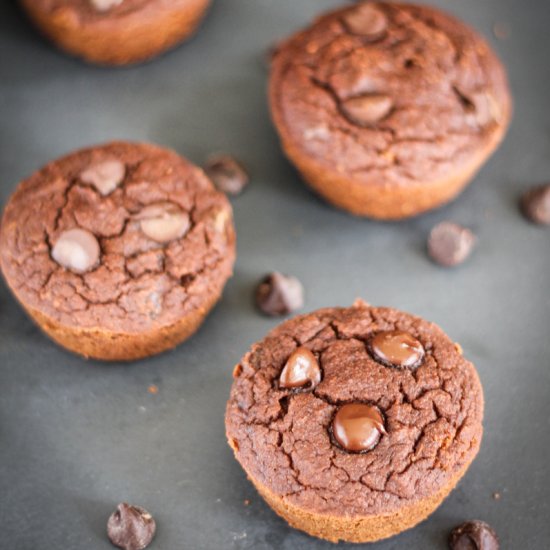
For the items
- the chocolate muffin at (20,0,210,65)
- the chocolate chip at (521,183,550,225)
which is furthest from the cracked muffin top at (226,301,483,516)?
the chocolate muffin at (20,0,210,65)

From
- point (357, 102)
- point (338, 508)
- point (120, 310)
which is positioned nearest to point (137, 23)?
point (357, 102)

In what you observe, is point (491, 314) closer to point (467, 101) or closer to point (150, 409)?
point (467, 101)

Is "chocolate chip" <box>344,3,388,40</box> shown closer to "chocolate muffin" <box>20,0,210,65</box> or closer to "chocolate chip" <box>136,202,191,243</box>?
"chocolate muffin" <box>20,0,210,65</box>

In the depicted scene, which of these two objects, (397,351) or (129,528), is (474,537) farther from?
(129,528)

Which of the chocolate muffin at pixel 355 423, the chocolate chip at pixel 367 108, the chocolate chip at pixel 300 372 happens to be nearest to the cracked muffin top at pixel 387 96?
the chocolate chip at pixel 367 108

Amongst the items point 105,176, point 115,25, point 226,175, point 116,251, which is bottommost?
point 226,175

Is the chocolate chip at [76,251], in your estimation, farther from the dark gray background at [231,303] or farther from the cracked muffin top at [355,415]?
the cracked muffin top at [355,415]

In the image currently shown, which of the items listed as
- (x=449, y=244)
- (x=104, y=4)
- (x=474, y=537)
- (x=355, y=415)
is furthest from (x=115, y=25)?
(x=474, y=537)
